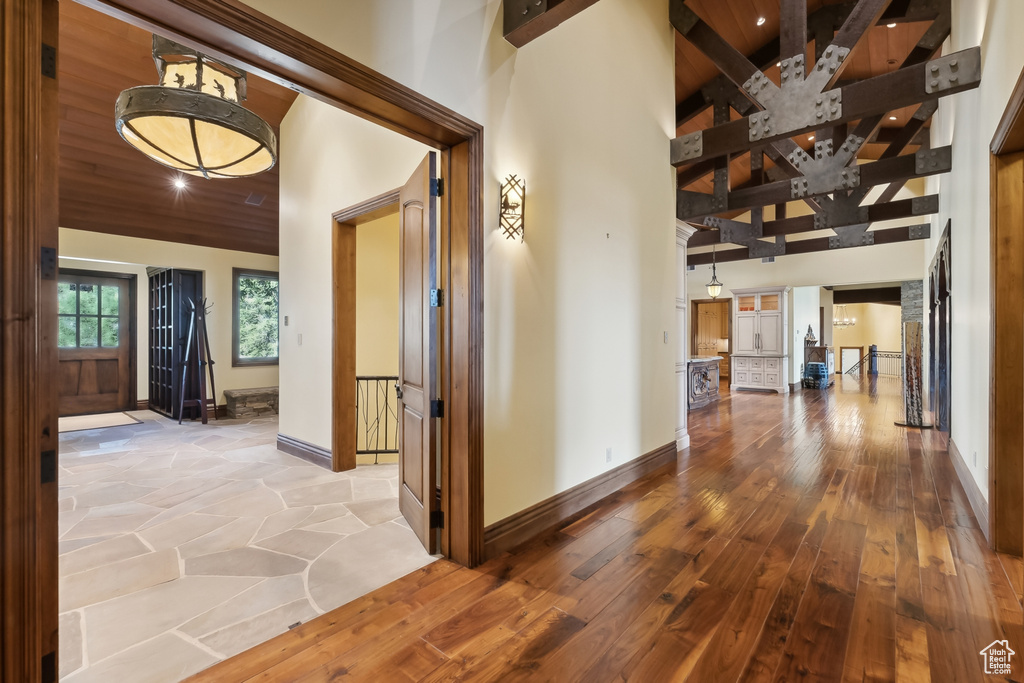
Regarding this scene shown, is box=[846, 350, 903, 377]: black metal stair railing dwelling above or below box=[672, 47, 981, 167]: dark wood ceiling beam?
below

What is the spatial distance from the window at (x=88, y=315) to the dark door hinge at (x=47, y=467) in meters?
7.69

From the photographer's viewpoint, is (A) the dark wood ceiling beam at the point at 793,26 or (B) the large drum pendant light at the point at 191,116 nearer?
(B) the large drum pendant light at the point at 191,116

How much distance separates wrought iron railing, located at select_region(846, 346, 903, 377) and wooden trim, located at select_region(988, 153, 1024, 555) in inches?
578

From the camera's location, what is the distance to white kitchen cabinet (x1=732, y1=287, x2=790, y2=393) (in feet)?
33.9

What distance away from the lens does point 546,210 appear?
3.01 metres

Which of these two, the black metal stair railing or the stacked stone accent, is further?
the black metal stair railing

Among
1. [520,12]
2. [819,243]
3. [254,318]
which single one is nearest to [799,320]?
[819,243]

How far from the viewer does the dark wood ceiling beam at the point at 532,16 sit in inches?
93.9

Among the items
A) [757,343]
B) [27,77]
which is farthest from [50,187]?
[757,343]

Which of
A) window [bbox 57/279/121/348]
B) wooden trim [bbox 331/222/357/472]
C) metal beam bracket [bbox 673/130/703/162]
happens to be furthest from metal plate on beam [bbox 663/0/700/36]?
window [bbox 57/279/121/348]

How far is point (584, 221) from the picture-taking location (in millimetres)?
3373

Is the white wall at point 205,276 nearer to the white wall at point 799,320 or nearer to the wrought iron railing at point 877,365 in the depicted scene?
the white wall at point 799,320

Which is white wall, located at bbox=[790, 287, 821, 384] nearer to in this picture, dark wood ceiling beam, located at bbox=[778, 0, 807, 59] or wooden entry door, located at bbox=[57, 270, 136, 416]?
dark wood ceiling beam, located at bbox=[778, 0, 807, 59]

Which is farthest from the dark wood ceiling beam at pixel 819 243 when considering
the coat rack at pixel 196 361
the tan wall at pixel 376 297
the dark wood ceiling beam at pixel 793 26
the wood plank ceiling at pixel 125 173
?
the coat rack at pixel 196 361
